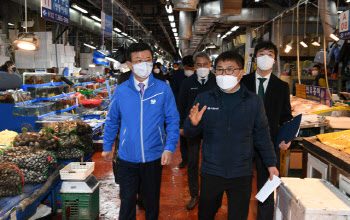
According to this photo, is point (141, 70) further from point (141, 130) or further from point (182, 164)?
point (182, 164)

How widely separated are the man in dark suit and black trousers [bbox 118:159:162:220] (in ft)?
3.76

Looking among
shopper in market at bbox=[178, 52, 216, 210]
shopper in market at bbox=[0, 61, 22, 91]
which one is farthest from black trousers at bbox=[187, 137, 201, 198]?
shopper in market at bbox=[0, 61, 22, 91]

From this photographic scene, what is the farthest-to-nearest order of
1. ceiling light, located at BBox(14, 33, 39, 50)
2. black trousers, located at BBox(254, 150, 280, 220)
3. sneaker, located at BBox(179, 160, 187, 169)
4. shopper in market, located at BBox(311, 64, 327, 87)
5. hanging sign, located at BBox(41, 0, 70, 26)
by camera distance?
shopper in market, located at BBox(311, 64, 327, 87) → ceiling light, located at BBox(14, 33, 39, 50) → hanging sign, located at BBox(41, 0, 70, 26) → sneaker, located at BBox(179, 160, 187, 169) → black trousers, located at BBox(254, 150, 280, 220)

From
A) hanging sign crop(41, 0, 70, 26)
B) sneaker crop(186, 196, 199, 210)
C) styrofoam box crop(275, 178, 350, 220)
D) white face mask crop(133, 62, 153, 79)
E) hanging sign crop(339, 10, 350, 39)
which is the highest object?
hanging sign crop(41, 0, 70, 26)

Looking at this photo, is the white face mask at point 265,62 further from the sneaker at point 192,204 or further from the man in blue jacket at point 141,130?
the sneaker at point 192,204

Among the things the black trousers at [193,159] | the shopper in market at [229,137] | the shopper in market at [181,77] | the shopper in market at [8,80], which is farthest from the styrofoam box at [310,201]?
the shopper in market at [181,77]

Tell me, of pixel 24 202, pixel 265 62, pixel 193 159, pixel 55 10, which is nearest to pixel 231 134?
pixel 265 62

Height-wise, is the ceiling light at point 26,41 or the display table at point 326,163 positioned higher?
the ceiling light at point 26,41

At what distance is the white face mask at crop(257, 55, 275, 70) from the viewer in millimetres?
3625

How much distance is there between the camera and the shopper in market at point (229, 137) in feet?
8.98

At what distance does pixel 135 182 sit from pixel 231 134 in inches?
42.5

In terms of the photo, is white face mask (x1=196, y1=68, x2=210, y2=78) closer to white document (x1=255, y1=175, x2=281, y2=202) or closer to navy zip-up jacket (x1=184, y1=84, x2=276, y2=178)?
navy zip-up jacket (x1=184, y1=84, x2=276, y2=178)

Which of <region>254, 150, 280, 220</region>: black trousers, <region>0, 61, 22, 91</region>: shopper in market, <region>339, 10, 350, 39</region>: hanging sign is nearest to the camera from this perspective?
<region>0, 61, 22, 91</region>: shopper in market

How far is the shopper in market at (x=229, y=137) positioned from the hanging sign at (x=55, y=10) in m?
5.60
